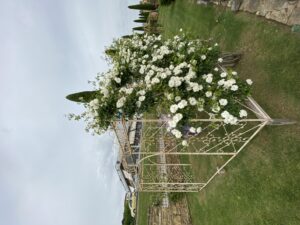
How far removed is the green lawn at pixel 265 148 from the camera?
413 centimetres

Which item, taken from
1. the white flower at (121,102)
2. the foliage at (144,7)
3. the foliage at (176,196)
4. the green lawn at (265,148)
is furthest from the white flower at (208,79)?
the foliage at (144,7)

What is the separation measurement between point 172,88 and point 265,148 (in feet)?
8.18

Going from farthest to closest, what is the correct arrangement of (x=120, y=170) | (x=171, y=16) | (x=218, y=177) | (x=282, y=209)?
(x=171, y=16) → (x=120, y=170) → (x=218, y=177) → (x=282, y=209)

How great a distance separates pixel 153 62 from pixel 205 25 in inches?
189

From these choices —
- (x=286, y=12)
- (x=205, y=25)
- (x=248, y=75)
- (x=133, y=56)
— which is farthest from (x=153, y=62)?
(x=205, y=25)

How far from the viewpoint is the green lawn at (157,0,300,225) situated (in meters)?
4.13

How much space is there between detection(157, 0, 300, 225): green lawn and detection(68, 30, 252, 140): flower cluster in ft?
3.46

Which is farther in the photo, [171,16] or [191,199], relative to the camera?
[171,16]

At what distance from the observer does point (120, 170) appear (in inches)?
508

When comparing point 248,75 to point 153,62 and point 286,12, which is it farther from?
point 153,62

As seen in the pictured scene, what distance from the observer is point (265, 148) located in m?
4.78

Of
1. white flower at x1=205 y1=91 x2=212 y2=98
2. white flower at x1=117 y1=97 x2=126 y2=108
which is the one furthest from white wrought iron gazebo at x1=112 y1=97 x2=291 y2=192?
white flower at x1=205 y1=91 x2=212 y2=98

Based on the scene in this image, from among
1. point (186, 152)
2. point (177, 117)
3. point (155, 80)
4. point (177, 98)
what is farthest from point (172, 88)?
point (186, 152)

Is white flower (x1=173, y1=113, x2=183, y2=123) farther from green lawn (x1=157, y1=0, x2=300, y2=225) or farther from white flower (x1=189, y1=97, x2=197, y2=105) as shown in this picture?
green lawn (x1=157, y1=0, x2=300, y2=225)
